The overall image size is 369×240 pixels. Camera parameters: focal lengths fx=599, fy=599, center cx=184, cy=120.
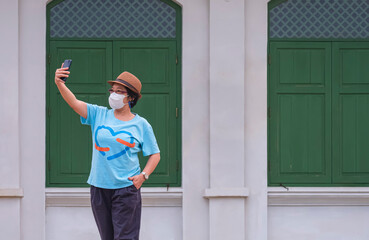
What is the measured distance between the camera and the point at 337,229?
720 centimetres

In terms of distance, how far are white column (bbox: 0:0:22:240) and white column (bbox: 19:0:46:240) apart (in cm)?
9

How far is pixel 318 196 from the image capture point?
23.4ft

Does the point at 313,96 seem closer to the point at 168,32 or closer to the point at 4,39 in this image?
the point at 168,32

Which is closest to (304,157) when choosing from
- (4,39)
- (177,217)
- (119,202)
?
(177,217)

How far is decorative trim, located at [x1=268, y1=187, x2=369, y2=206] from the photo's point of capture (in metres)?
7.11

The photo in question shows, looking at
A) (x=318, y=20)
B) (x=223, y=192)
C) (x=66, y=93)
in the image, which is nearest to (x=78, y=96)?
(x=223, y=192)

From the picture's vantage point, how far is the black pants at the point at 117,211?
478 centimetres

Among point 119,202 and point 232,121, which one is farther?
point 232,121

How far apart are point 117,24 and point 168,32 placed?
62 centimetres

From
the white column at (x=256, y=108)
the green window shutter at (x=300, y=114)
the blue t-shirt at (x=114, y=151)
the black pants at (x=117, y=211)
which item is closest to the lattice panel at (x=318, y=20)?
the green window shutter at (x=300, y=114)

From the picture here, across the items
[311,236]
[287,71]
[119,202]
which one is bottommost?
[311,236]

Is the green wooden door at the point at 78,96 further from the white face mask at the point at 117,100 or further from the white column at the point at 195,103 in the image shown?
the white face mask at the point at 117,100

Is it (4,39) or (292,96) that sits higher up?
(4,39)

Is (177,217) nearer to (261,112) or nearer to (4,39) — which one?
(261,112)
